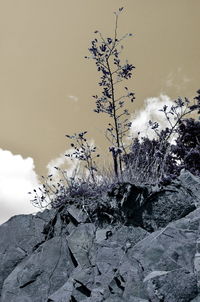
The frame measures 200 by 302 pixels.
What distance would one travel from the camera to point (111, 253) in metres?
4.90

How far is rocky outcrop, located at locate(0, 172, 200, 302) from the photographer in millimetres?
4078

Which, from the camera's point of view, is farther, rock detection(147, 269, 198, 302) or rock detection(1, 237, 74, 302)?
rock detection(1, 237, 74, 302)

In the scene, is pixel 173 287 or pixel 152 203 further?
pixel 152 203

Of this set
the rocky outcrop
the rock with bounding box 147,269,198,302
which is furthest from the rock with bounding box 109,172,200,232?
the rock with bounding box 147,269,198,302

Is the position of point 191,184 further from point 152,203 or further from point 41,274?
point 41,274

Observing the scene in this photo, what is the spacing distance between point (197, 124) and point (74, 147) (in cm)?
628

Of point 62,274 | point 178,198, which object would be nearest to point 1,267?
point 62,274

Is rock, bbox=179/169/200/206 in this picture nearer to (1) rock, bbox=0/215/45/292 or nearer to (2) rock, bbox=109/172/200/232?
(2) rock, bbox=109/172/200/232

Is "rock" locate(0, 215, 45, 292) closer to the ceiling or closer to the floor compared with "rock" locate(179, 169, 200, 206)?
closer to the ceiling

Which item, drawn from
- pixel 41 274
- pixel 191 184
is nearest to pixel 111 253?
pixel 41 274

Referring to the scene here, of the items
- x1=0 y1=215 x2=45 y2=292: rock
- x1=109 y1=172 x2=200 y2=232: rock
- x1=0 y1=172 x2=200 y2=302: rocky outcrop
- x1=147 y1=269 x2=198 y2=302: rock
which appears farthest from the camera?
x1=0 y1=215 x2=45 y2=292: rock

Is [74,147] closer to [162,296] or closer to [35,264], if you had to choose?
[35,264]

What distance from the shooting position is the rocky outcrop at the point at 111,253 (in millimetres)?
4078

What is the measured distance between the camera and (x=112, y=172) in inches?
270
